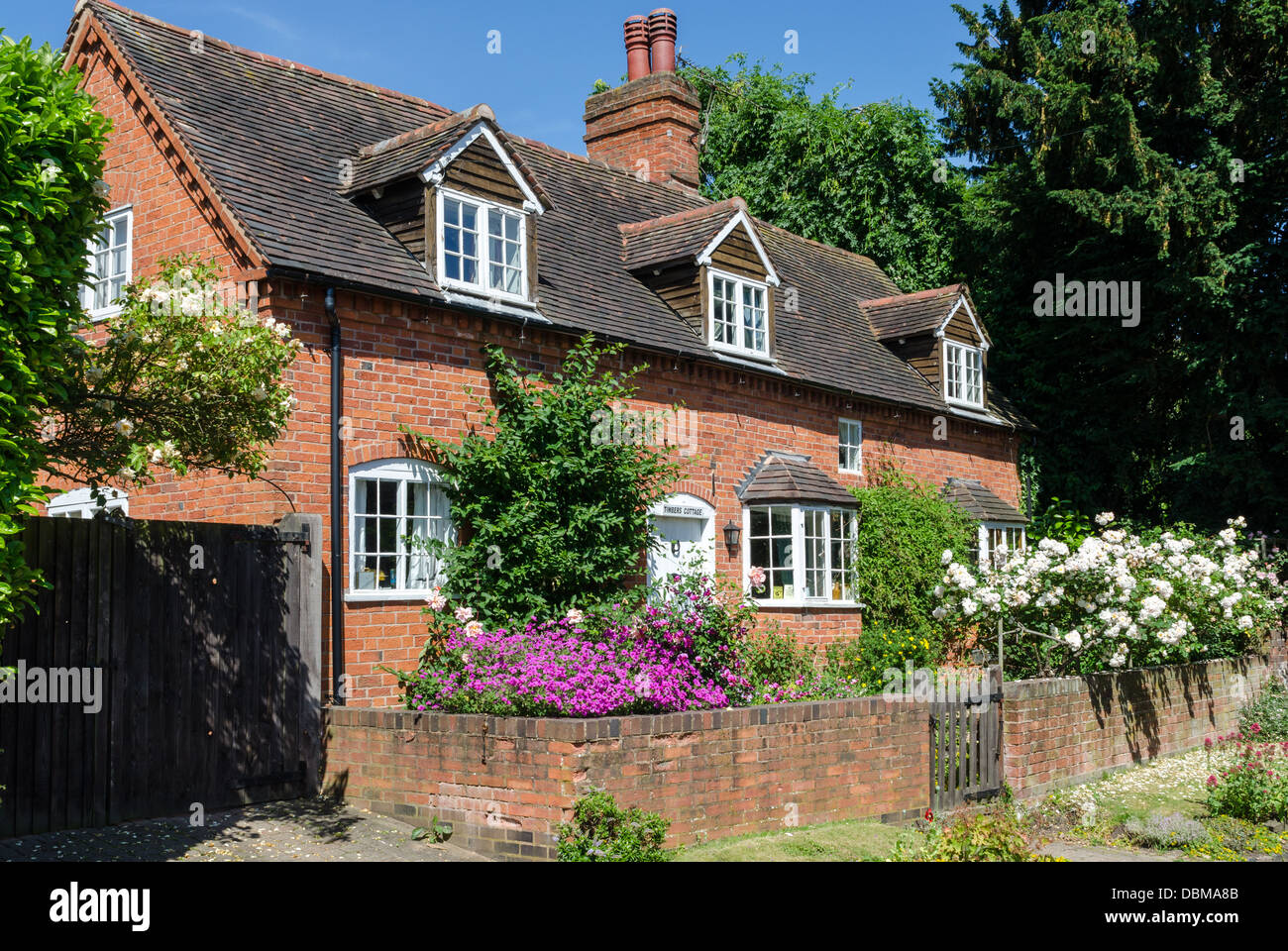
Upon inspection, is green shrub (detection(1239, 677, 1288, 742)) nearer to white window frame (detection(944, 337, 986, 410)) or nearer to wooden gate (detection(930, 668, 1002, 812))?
wooden gate (detection(930, 668, 1002, 812))

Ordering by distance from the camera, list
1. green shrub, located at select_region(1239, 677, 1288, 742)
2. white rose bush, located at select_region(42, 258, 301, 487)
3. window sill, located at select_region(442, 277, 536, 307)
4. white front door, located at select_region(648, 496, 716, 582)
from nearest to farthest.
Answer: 1. white rose bush, located at select_region(42, 258, 301, 487)
2. window sill, located at select_region(442, 277, 536, 307)
3. green shrub, located at select_region(1239, 677, 1288, 742)
4. white front door, located at select_region(648, 496, 716, 582)

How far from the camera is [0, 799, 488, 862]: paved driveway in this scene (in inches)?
324

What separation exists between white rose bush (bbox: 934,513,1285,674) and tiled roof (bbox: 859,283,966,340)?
6.44 m

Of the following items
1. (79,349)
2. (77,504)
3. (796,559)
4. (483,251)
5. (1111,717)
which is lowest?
(1111,717)

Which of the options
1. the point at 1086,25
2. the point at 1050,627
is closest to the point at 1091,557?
the point at 1050,627

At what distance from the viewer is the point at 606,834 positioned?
866 centimetres

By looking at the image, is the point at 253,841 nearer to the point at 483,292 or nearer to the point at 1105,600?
the point at 483,292

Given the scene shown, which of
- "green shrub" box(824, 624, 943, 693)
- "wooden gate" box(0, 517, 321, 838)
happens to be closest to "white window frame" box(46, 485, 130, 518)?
"wooden gate" box(0, 517, 321, 838)

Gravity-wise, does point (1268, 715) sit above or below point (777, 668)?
below

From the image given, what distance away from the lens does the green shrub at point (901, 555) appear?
59.0 ft

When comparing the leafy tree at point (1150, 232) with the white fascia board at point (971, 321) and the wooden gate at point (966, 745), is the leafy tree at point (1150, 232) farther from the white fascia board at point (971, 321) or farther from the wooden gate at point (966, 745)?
the wooden gate at point (966, 745)

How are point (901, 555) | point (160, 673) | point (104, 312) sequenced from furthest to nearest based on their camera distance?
point (901, 555) → point (104, 312) → point (160, 673)

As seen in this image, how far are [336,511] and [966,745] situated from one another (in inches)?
259

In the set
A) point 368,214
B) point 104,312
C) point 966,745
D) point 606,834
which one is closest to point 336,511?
point 104,312
